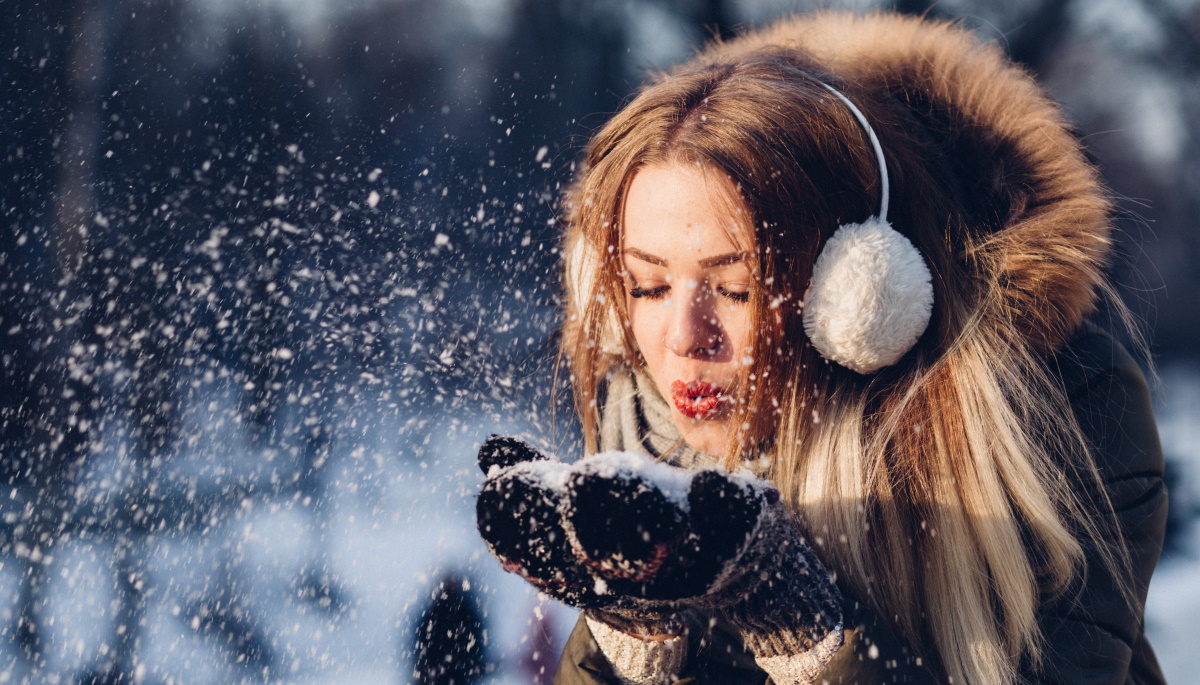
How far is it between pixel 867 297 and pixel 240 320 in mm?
2901

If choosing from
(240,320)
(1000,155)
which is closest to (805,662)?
(1000,155)

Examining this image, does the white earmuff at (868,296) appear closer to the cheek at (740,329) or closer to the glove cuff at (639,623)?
the cheek at (740,329)

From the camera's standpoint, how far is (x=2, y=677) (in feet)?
10.5

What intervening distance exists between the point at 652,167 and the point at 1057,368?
774 millimetres

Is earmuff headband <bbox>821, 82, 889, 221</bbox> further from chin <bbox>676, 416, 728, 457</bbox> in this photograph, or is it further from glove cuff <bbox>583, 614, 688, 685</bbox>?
glove cuff <bbox>583, 614, 688, 685</bbox>

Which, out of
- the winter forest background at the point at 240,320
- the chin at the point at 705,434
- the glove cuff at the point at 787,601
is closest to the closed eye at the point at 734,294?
the chin at the point at 705,434

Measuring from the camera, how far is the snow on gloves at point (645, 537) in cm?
83

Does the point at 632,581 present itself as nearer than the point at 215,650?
Yes

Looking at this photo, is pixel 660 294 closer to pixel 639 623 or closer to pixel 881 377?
pixel 881 377

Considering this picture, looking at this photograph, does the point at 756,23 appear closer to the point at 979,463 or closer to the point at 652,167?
the point at 652,167

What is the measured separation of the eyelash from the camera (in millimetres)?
1238

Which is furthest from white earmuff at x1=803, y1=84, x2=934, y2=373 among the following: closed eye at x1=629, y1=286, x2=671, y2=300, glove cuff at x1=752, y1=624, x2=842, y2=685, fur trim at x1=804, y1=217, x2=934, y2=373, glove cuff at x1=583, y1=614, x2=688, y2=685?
glove cuff at x1=583, y1=614, x2=688, y2=685

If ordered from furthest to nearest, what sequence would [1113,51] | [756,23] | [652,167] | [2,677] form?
[1113,51] < [756,23] < [2,677] < [652,167]

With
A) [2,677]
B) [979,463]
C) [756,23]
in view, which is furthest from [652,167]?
[2,677]
